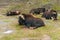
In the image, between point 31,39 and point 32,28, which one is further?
point 32,28

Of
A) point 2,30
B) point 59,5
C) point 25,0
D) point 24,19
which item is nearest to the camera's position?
point 2,30

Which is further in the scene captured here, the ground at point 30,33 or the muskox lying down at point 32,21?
the muskox lying down at point 32,21

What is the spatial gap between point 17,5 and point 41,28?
768 centimetres

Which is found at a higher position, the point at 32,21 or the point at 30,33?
A: the point at 32,21

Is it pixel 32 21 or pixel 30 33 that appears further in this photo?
pixel 32 21

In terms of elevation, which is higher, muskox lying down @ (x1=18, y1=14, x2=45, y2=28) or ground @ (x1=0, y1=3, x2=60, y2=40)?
muskox lying down @ (x1=18, y1=14, x2=45, y2=28)

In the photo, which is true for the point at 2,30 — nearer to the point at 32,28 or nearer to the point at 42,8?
the point at 32,28

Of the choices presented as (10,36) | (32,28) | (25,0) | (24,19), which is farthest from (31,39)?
(25,0)

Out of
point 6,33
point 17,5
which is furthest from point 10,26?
point 17,5

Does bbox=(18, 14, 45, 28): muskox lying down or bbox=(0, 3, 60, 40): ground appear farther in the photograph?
bbox=(18, 14, 45, 28): muskox lying down

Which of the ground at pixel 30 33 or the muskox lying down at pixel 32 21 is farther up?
the muskox lying down at pixel 32 21

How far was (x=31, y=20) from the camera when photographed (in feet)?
33.3

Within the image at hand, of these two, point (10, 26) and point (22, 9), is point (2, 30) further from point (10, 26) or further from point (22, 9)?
point (22, 9)

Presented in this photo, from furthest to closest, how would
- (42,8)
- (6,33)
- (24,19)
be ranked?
1. (42,8)
2. (24,19)
3. (6,33)
